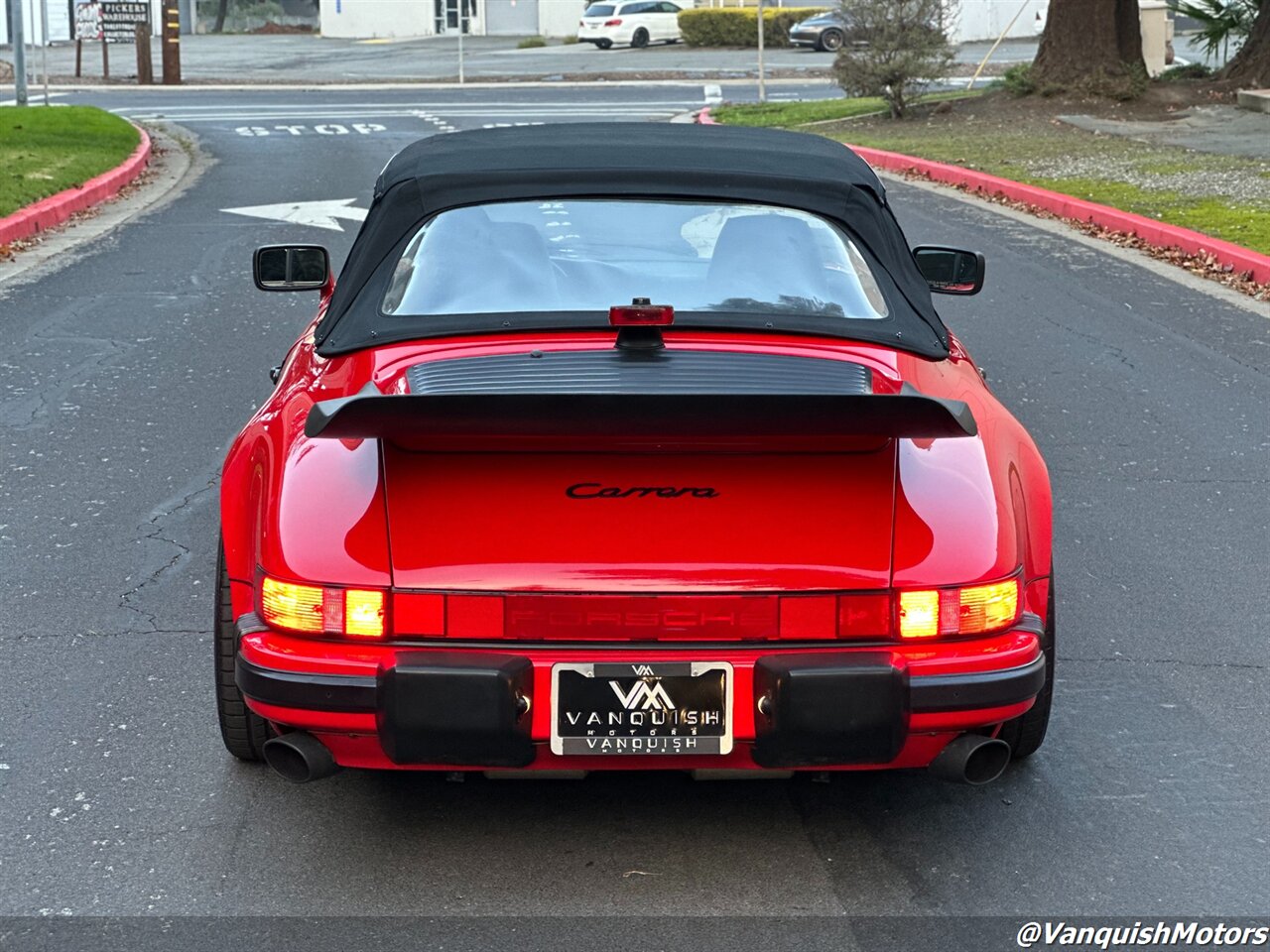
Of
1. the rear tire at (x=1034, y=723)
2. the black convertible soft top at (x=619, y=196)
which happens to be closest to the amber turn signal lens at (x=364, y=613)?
the black convertible soft top at (x=619, y=196)

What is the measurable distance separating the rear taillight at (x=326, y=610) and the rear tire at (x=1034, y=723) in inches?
60.8

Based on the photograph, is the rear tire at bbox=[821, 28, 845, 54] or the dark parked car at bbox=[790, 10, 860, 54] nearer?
the rear tire at bbox=[821, 28, 845, 54]

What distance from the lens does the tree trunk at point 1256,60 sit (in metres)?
24.1

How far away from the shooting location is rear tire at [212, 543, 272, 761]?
3891 millimetres

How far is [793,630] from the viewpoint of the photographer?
3.40 meters

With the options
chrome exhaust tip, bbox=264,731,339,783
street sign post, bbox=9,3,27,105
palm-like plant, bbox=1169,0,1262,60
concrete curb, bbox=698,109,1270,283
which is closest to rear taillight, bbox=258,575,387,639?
chrome exhaust tip, bbox=264,731,339,783

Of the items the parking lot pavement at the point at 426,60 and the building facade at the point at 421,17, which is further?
the building facade at the point at 421,17

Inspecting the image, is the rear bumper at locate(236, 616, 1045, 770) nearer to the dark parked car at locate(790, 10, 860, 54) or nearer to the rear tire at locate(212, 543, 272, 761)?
the rear tire at locate(212, 543, 272, 761)

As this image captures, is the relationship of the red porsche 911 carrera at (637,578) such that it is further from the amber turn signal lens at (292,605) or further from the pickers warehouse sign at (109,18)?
the pickers warehouse sign at (109,18)

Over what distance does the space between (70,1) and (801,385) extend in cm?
6312

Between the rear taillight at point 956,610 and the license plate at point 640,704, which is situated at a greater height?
the rear taillight at point 956,610

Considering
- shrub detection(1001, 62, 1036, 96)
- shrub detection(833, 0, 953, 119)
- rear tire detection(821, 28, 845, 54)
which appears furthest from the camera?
rear tire detection(821, 28, 845, 54)

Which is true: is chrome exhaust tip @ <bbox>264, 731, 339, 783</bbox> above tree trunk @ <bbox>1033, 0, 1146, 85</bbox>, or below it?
below

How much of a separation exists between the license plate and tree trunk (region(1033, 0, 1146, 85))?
22.8 metres
